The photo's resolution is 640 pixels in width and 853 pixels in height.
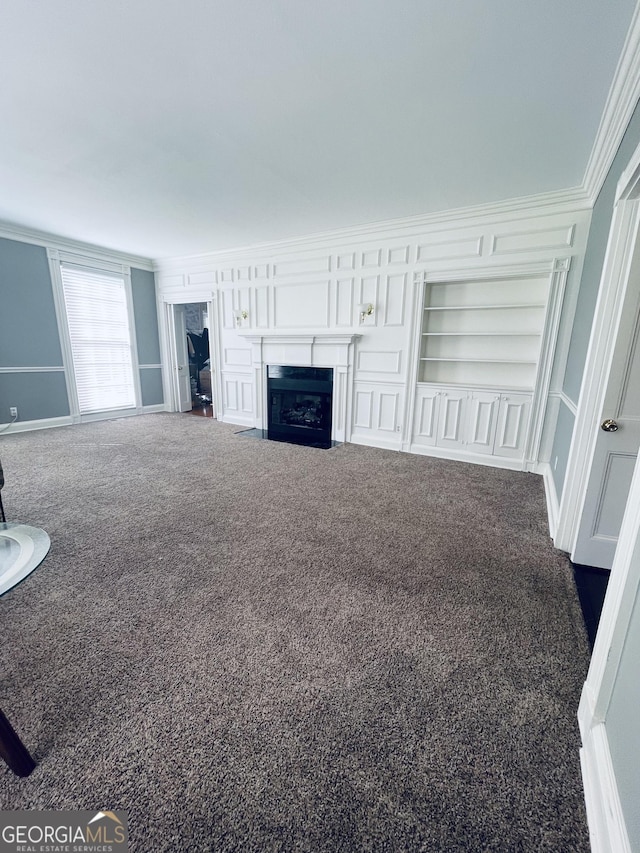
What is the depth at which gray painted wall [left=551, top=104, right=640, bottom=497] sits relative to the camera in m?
2.30

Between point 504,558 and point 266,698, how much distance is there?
1701 millimetres

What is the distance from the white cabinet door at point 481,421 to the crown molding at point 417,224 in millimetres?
1945

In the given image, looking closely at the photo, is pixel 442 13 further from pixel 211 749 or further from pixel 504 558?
pixel 211 749

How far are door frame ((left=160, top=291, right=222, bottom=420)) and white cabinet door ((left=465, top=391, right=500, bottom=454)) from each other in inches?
167

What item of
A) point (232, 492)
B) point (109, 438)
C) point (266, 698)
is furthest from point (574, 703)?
point (109, 438)

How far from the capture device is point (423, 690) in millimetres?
1345

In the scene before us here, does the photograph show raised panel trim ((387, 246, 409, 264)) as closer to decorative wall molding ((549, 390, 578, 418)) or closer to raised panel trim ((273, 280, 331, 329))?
raised panel trim ((273, 280, 331, 329))

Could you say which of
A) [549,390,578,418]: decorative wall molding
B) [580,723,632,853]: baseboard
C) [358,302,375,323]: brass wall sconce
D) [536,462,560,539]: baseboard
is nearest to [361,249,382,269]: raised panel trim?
[358,302,375,323]: brass wall sconce

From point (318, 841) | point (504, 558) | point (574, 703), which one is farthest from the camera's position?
point (504, 558)

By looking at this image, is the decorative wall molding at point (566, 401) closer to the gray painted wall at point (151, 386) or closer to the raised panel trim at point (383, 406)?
the raised panel trim at point (383, 406)

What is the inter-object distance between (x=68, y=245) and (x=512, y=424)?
6.87 metres

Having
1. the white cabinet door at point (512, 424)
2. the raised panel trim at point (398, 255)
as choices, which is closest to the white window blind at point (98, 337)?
the raised panel trim at point (398, 255)

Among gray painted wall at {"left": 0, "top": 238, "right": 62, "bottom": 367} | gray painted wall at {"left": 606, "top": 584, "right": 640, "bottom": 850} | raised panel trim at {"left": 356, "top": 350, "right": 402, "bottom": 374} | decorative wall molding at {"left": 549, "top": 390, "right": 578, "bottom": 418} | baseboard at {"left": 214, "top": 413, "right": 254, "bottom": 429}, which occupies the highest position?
gray painted wall at {"left": 0, "top": 238, "right": 62, "bottom": 367}

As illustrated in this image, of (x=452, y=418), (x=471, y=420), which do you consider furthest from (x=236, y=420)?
(x=471, y=420)
